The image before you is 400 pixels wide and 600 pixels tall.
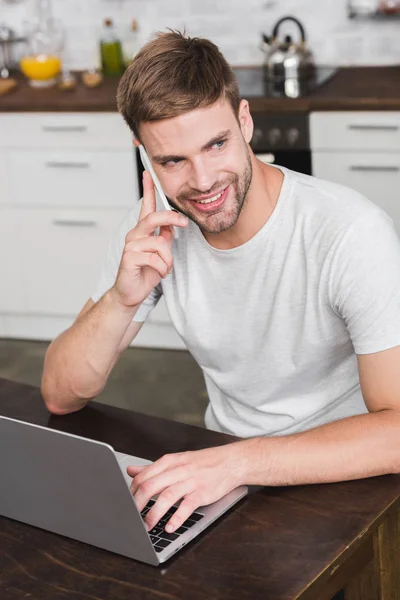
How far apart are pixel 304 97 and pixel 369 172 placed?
0.36 meters

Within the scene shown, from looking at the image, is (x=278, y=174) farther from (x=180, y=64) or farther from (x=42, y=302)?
(x=42, y=302)

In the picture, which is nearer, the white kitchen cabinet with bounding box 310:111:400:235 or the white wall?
the white kitchen cabinet with bounding box 310:111:400:235

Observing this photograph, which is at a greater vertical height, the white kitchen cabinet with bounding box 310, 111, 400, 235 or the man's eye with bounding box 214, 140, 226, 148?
the man's eye with bounding box 214, 140, 226, 148

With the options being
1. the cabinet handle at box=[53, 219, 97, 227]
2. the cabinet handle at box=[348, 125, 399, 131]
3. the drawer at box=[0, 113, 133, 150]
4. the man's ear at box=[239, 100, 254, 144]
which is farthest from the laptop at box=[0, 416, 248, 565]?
the cabinet handle at box=[53, 219, 97, 227]

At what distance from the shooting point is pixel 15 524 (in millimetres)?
1490

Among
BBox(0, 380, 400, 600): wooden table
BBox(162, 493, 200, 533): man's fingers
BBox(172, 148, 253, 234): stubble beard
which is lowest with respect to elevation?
BBox(0, 380, 400, 600): wooden table

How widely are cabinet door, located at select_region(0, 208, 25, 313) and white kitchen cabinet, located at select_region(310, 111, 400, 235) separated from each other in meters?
1.33

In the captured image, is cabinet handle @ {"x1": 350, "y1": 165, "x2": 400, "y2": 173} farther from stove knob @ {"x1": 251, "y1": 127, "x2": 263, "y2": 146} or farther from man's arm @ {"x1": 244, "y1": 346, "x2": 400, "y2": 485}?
man's arm @ {"x1": 244, "y1": 346, "x2": 400, "y2": 485}

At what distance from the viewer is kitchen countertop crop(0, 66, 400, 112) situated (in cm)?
362

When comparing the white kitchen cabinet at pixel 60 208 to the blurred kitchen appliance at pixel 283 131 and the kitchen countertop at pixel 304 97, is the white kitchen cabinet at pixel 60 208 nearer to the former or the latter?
the kitchen countertop at pixel 304 97

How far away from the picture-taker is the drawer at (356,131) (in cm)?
361

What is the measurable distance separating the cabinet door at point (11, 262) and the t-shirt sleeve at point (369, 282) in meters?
2.78

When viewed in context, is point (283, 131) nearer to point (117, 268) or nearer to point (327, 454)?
point (117, 268)

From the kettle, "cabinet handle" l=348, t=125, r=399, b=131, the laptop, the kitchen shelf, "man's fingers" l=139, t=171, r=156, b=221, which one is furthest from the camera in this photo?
the kitchen shelf
